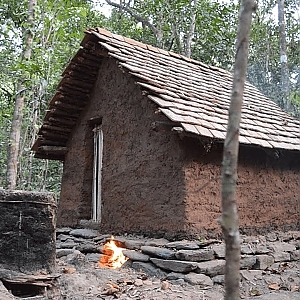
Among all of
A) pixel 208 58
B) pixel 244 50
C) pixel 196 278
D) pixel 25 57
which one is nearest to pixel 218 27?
pixel 208 58

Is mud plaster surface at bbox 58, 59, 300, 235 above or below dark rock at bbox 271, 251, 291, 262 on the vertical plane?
above

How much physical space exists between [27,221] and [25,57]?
6.02 metres

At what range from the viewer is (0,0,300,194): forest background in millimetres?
10539

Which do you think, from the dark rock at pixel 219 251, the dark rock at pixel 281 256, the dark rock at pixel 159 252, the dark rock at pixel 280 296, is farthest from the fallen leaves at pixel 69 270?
the dark rock at pixel 281 256

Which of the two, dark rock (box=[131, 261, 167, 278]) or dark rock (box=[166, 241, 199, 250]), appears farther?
dark rock (box=[166, 241, 199, 250])

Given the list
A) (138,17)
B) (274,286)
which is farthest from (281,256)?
(138,17)

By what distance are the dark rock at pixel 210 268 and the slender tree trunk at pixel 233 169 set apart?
156 inches

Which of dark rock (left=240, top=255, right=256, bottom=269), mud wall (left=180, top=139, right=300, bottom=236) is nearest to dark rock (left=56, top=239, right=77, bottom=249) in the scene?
mud wall (left=180, top=139, right=300, bottom=236)

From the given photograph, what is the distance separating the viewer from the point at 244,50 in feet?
5.85

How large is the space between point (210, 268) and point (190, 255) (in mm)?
306

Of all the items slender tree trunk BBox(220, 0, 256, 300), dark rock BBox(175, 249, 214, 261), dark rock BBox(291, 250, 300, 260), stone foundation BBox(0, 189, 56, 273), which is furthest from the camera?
dark rock BBox(291, 250, 300, 260)

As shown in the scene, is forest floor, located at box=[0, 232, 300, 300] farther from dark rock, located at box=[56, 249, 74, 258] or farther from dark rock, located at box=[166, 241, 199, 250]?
dark rock, located at box=[166, 241, 199, 250]

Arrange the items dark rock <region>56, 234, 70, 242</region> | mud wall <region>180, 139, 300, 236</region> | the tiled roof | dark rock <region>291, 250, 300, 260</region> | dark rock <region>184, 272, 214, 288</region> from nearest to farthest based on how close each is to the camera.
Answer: dark rock <region>184, 272, 214, 288</region> → mud wall <region>180, 139, 300, 236</region> → the tiled roof → dark rock <region>291, 250, 300, 260</region> → dark rock <region>56, 234, 70, 242</region>

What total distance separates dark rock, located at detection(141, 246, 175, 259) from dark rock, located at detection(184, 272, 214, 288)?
43 centimetres
